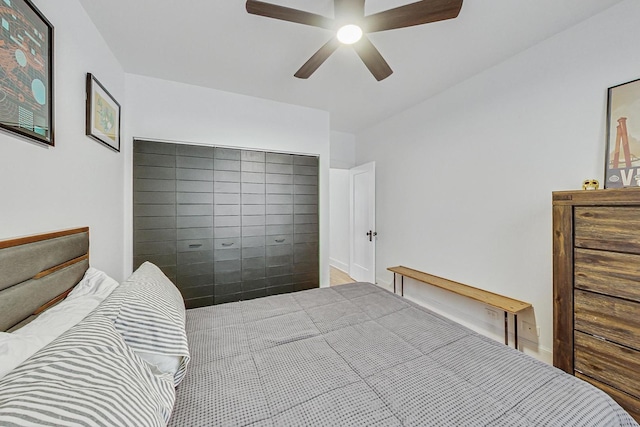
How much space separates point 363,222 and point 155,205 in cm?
307

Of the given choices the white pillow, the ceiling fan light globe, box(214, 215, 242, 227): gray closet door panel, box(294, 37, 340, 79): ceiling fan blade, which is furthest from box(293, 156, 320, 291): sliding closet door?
the white pillow

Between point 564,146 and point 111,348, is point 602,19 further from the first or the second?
point 111,348

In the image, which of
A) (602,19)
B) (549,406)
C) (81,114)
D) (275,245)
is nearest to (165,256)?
(275,245)

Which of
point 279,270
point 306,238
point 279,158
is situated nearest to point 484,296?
point 306,238

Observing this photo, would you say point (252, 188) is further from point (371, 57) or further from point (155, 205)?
point (371, 57)

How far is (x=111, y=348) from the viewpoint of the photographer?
2.27 ft

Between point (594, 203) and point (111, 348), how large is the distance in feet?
7.88

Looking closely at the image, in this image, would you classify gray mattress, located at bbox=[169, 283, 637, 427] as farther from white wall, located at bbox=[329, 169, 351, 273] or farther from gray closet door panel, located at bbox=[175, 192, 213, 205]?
white wall, located at bbox=[329, 169, 351, 273]

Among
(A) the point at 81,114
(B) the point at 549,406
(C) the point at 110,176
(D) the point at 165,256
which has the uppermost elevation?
(A) the point at 81,114

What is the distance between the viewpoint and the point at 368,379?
1017 mm

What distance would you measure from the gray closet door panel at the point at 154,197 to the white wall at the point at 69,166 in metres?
0.28

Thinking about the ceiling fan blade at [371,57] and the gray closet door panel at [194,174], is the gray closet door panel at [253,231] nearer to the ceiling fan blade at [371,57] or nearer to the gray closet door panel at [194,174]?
the gray closet door panel at [194,174]

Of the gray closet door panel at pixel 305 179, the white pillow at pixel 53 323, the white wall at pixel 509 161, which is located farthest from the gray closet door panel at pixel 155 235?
the white wall at pixel 509 161

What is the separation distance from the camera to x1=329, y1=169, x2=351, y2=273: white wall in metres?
5.23
